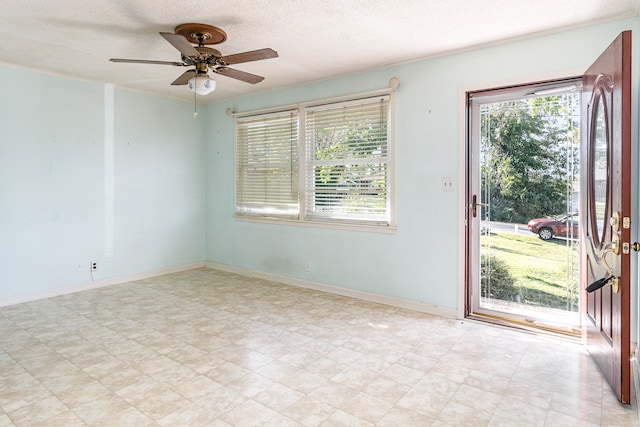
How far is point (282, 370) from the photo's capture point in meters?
2.63

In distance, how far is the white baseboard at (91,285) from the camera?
4.16m

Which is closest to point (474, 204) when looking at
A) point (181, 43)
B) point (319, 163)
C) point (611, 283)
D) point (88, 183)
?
point (611, 283)

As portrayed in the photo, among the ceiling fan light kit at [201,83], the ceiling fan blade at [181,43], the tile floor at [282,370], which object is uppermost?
the ceiling fan blade at [181,43]

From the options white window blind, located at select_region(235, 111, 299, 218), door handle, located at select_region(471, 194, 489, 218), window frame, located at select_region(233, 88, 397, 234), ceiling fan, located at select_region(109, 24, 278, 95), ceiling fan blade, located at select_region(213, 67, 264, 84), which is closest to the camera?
ceiling fan, located at select_region(109, 24, 278, 95)

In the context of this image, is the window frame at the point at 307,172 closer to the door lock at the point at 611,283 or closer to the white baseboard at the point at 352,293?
the white baseboard at the point at 352,293

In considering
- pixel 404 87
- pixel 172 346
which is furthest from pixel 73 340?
pixel 404 87

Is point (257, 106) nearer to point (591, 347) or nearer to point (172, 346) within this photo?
point (172, 346)

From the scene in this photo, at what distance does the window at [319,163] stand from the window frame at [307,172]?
0.01m

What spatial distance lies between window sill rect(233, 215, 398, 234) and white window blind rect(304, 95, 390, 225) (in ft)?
0.24

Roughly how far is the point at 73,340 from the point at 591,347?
3.97 m

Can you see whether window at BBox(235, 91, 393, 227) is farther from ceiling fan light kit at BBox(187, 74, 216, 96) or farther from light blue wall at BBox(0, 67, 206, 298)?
ceiling fan light kit at BBox(187, 74, 216, 96)

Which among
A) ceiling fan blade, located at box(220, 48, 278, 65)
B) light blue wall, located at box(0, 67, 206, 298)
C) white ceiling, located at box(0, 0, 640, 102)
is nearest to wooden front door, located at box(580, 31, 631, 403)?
white ceiling, located at box(0, 0, 640, 102)

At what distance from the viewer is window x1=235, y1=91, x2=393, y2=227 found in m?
4.17

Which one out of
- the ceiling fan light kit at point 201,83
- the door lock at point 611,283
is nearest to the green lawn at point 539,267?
the door lock at point 611,283
